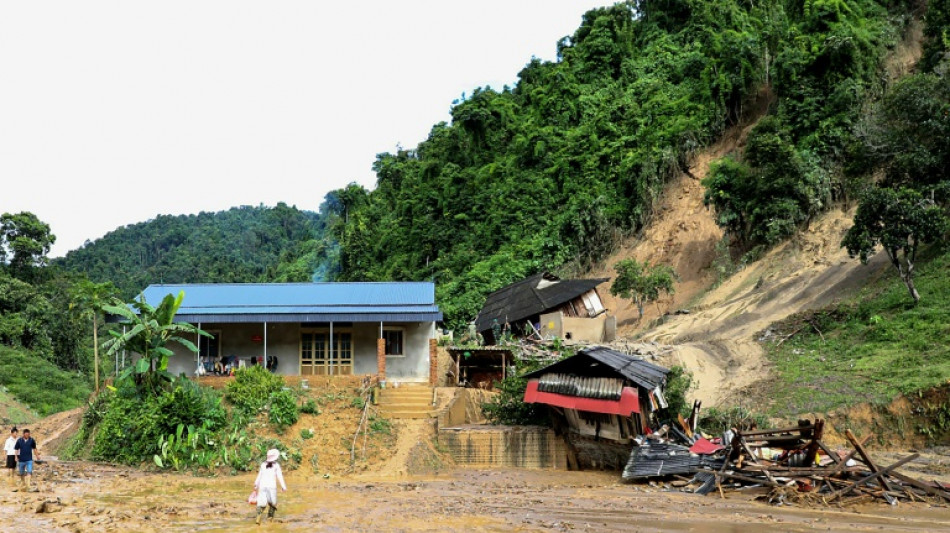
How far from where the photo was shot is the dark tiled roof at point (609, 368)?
62.7 ft

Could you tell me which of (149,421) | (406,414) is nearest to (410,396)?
(406,414)

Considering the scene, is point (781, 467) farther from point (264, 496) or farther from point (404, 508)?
point (264, 496)

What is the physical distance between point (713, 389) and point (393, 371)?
9.85m

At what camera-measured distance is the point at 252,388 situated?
20.3 m

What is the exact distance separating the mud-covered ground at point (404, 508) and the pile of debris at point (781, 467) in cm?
41

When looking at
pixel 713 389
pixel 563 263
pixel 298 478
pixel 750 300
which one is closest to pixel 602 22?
pixel 563 263

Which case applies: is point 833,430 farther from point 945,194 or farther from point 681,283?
point 681,283

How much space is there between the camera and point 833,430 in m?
21.7

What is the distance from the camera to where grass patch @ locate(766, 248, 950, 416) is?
22469 millimetres

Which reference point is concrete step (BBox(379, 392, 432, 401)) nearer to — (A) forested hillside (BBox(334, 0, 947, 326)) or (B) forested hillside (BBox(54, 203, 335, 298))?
(A) forested hillside (BBox(334, 0, 947, 326))

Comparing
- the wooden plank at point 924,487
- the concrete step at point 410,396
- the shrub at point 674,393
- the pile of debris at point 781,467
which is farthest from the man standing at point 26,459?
the wooden plank at point 924,487

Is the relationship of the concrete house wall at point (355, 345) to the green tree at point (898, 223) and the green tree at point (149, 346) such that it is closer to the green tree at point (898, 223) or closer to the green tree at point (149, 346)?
the green tree at point (149, 346)

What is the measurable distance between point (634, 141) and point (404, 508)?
3489cm

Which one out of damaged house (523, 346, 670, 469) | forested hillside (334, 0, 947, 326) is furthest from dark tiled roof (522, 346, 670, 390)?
forested hillside (334, 0, 947, 326)
